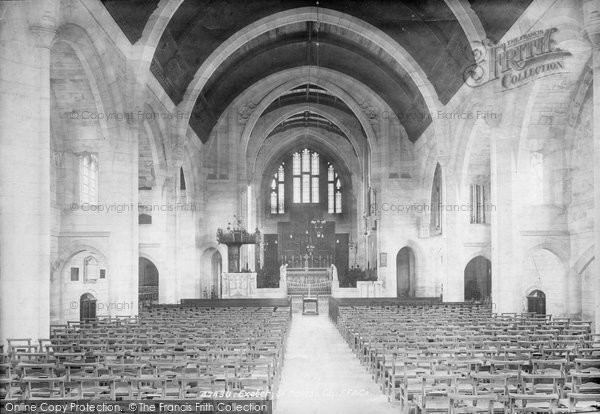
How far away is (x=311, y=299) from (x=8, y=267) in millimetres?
19416

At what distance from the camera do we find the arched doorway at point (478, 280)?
34.3 m

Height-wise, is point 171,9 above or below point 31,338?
above

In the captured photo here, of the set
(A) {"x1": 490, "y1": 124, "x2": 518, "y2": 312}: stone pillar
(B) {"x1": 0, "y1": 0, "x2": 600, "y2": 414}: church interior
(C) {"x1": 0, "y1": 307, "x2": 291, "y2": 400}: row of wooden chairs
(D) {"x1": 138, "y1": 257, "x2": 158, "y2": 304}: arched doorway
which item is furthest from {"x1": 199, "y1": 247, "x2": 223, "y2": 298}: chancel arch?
(A) {"x1": 490, "y1": 124, "x2": 518, "y2": 312}: stone pillar

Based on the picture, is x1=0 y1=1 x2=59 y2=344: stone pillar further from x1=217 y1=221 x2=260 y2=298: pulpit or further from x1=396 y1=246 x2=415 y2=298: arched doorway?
x1=396 y1=246 x2=415 y2=298: arched doorway

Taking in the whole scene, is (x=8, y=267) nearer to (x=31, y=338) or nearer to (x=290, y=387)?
(x=31, y=338)

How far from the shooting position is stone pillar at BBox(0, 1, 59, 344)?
13148 millimetres

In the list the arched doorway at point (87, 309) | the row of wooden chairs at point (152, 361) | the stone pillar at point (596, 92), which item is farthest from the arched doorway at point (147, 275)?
the stone pillar at point (596, 92)

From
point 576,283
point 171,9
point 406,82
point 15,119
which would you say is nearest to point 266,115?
point 406,82

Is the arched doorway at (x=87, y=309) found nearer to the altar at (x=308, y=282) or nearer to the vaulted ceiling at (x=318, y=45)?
the vaulted ceiling at (x=318, y=45)

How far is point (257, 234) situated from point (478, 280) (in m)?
12.9

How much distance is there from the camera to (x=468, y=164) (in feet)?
92.7

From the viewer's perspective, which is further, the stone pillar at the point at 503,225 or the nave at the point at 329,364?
Result: the stone pillar at the point at 503,225

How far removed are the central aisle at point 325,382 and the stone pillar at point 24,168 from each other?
19.0 feet

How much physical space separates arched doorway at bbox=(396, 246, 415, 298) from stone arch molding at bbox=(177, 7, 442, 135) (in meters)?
14.3
